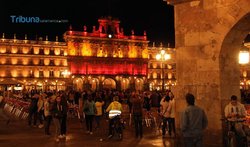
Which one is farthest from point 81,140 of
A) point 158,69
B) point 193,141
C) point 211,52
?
point 158,69

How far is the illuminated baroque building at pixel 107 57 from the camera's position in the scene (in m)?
74.9

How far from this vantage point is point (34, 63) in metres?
76.8

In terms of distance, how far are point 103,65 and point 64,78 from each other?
973 centimetres

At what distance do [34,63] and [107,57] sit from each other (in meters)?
17.4

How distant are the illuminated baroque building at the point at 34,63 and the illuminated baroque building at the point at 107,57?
5.26 m

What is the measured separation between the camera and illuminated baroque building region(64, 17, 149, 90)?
246 ft

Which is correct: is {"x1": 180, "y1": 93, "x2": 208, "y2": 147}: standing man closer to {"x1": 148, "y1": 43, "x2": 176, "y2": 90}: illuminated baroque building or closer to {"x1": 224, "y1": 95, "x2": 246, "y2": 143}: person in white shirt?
{"x1": 224, "y1": 95, "x2": 246, "y2": 143}: person in white shirt

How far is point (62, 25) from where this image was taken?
85.4 m

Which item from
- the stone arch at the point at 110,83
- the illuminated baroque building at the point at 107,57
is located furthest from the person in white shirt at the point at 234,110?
the stone arch at the point at 110,83

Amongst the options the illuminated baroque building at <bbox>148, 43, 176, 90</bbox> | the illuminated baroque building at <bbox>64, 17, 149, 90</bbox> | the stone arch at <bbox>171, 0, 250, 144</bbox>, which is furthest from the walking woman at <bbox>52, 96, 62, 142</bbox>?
the illuminated baroque building at <bbox>148, 43, 176, 90</bbox>

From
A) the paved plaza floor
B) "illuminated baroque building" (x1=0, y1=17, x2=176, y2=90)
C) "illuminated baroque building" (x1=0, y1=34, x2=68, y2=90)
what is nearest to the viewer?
the paved plaza floor

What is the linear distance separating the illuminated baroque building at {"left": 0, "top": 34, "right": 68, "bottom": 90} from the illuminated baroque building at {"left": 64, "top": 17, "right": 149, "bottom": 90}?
5259 mm

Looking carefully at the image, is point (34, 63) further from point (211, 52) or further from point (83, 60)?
point (211, 52)

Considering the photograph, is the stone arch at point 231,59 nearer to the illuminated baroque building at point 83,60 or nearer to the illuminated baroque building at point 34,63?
A: the illuminated baroque building at point 83,60
